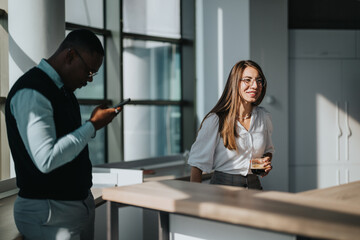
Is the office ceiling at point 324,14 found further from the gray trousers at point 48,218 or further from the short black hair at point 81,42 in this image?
the gray trousers at point 48,218

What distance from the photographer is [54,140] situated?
1495 mm

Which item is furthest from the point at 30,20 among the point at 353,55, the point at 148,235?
the point at 353,55

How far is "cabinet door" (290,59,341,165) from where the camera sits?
4.53 m

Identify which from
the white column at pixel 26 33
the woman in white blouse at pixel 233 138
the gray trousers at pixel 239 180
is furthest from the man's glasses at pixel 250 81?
the white column at pixel 26 33

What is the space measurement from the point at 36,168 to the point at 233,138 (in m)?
1.07

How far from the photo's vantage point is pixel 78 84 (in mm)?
1732

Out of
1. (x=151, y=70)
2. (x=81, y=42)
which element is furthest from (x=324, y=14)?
(x=81, y=42)

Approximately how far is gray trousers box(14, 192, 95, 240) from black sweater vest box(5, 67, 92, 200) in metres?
0.03

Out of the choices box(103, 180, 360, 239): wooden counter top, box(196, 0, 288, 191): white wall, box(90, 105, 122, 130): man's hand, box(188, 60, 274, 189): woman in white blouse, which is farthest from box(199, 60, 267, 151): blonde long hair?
box(196, 0, 288, 191): white wall

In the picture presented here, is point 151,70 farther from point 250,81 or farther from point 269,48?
point 250,81

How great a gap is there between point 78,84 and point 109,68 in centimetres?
262

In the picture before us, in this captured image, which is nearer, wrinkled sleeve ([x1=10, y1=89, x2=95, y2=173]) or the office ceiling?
wrinkled sleeve ([x1=10, y1=89, x2=95, y2=173])

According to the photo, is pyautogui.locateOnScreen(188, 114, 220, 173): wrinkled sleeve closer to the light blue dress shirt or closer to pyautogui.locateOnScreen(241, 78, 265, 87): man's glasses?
pyautogui.locateOnScreen(241, 78, 265, 87): man's glasses

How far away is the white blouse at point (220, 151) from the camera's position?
7.33 feet
